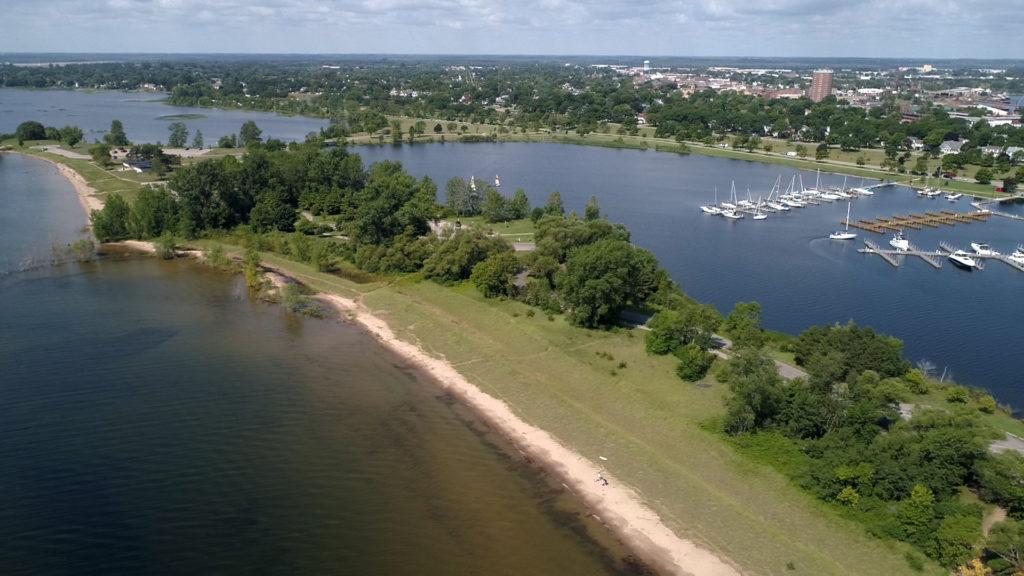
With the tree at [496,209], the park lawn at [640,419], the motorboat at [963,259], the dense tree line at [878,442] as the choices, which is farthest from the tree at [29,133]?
the motorboat at [963,259]

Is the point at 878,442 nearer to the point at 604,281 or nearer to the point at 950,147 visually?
the point at 604,281

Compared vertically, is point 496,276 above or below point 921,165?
below

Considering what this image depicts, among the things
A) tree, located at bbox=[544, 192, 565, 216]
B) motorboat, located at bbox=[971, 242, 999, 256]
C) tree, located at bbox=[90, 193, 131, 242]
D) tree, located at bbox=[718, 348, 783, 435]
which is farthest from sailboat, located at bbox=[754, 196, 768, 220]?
tree, located at bbox=[90, 193, 131, 242]

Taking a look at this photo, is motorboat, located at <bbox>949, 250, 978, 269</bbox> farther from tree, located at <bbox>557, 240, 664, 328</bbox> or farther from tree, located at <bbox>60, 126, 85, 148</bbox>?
tree, located at <bbox>60, 126, 85, 148</bbox>

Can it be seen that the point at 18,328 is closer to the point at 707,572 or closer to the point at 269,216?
the point at 269,216

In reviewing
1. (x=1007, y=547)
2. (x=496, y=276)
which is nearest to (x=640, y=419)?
(x=1007, y=547)

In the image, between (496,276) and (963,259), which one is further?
(963,259)
